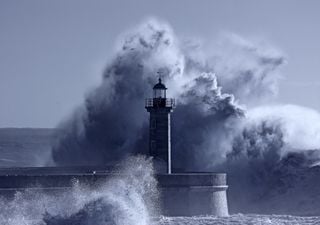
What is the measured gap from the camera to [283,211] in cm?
4341

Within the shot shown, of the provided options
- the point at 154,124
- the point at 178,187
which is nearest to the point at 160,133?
the point at 154,124

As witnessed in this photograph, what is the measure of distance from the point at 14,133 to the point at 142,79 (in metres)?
63.3

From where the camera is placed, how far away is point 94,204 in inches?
1181

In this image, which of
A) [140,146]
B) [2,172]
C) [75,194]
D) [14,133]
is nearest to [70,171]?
[2,172]

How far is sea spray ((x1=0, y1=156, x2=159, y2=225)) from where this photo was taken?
1166 inches

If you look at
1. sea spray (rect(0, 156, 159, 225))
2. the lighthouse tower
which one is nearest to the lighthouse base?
sea spray (rect(0, 156, 159, 225))

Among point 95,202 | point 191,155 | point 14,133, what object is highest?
point 14,133

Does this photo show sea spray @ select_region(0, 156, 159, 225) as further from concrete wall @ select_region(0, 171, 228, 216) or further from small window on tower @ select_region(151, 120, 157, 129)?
small window on tower @ select_region(151, 120, 157, 129)

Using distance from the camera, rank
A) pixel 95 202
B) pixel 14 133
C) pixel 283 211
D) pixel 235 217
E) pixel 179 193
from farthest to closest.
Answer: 1. pixel 14 133
2. pixel 283 211
3. pixel 235 217
4. pixel 179 193
5. pixel 95 202

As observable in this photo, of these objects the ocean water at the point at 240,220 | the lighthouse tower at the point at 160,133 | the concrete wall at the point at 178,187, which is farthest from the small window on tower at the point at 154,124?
the ocean water at the point at 240,220

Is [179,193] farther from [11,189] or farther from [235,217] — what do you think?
[11,189]

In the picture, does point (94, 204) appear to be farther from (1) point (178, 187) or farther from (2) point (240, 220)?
(2) point (240, 220)

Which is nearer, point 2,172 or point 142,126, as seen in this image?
point 2,172

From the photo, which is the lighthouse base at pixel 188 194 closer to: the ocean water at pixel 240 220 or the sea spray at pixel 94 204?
the ocean water at pixel 240 220
